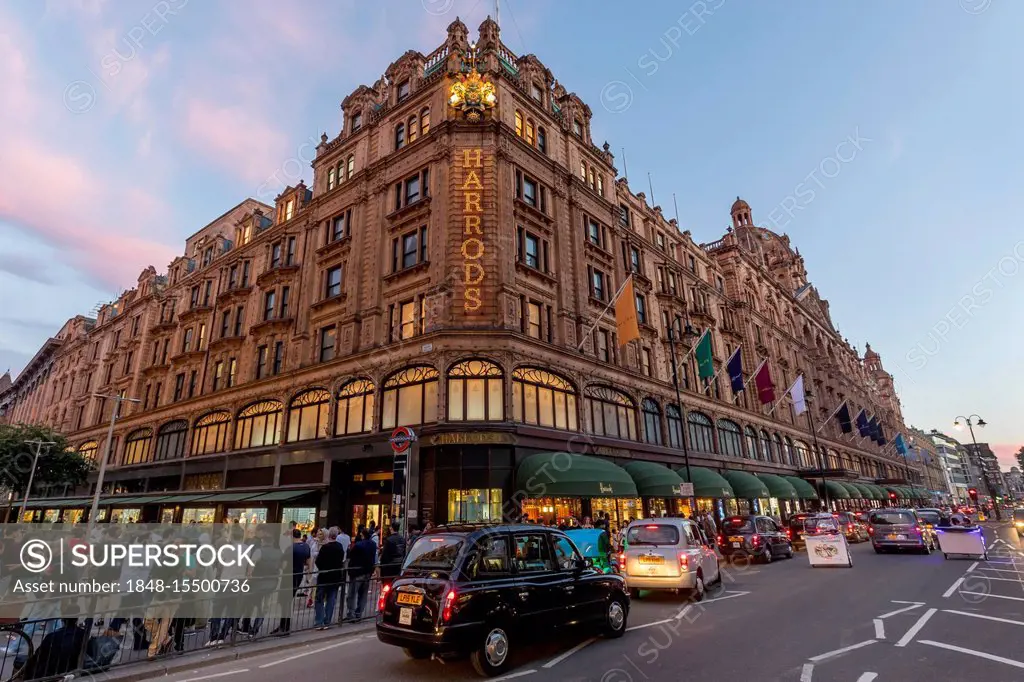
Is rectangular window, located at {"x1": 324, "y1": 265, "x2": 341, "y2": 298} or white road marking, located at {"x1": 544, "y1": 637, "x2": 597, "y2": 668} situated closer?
white road marking, located at {"x1": 544, "y1": 637, "x2": 597, "y2": 668}

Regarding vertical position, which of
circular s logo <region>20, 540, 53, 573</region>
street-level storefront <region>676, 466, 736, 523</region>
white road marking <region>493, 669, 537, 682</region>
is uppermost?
street-level storefront <region>676, 466, 736, 523</region>

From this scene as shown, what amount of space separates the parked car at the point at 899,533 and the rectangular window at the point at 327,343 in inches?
1157

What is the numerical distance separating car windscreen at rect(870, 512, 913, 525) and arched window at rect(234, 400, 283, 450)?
3169 cm

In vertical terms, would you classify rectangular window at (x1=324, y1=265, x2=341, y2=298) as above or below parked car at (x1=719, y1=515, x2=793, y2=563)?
above

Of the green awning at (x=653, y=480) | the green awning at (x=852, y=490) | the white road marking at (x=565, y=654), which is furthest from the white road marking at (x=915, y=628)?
Result: the green awning at (x=852, y=490)

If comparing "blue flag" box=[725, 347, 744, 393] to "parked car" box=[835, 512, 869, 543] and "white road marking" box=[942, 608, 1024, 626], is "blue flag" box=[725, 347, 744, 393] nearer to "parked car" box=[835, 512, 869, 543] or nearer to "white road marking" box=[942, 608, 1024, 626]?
"parked car" box=[835, 512, 869, 543]

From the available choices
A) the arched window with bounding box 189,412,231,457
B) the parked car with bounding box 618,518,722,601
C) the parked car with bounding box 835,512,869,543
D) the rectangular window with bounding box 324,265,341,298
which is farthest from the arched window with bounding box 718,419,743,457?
the arched window with bounding box 189,412,231,457

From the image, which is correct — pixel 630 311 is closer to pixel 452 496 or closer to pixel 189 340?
pixel 452 496

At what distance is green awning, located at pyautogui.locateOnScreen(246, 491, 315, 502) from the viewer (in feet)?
85.5

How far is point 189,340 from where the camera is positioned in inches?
1650

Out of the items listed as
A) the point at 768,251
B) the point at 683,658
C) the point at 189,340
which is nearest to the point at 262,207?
the point at 189,340

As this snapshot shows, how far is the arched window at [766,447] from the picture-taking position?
46.8 m

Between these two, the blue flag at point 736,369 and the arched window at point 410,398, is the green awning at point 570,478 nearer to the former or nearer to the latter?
the arched window at point 410,398

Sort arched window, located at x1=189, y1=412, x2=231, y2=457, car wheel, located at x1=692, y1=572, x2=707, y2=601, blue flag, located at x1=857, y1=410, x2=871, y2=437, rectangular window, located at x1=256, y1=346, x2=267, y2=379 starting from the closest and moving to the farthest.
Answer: car wheel, located at x1=692, y1=572, x2=707, y2=601, rectangular window, located at x1=256, y1=346, x2=267, y2=379, arched window, located at x1=189, y1=412, x2=231, y2=457, blue flag, located at x1=857, y1=410, x2=871, y2=437
